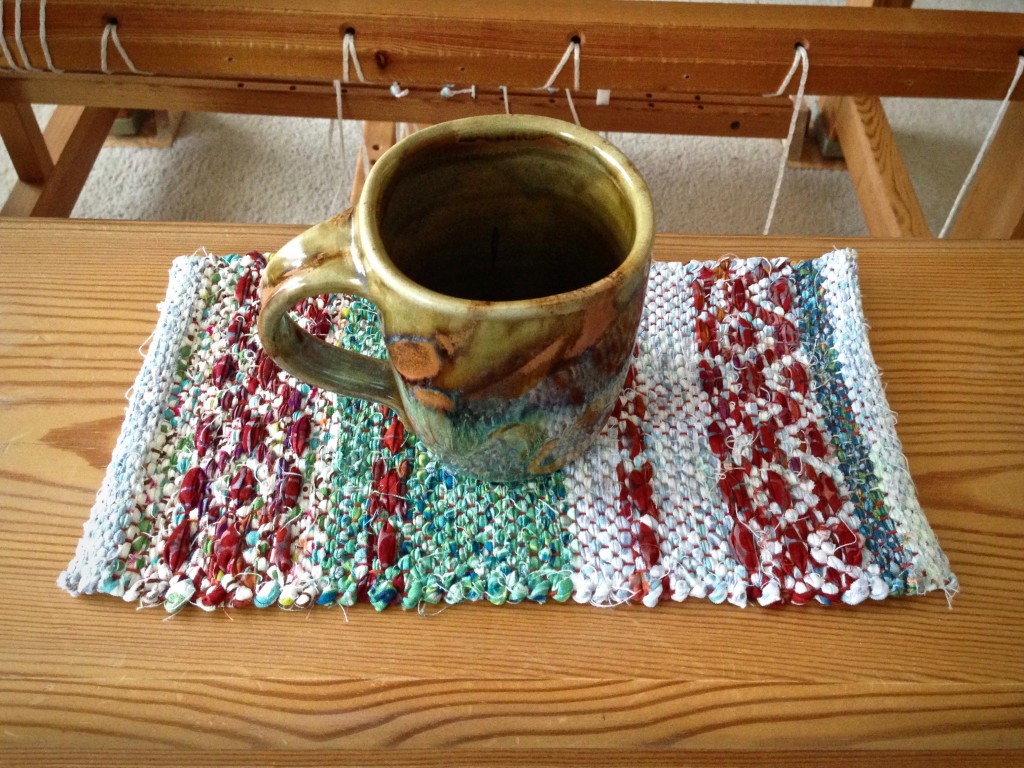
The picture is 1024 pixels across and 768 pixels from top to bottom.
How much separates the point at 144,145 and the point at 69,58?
66cm

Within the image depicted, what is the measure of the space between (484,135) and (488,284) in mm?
70

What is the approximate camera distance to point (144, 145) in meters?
1.11

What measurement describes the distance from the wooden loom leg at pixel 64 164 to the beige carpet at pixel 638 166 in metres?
0.08

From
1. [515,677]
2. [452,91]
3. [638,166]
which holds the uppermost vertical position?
[638,166]

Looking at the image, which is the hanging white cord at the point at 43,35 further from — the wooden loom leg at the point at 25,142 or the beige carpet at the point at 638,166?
the beige carpet at the point at 638,166

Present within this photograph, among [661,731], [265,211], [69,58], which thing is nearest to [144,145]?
[265,211]

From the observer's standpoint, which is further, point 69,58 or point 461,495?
point 69,58

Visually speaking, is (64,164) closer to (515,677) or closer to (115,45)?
(115,45)

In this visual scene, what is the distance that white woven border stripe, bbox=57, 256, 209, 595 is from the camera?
13.3 inches

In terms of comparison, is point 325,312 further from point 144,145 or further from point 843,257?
point 144,145

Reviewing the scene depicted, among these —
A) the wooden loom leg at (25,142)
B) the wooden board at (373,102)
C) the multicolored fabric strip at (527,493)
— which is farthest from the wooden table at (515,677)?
the wooden loom leg at (25,142)

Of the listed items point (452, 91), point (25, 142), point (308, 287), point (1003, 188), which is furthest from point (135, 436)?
point (1003, 188)

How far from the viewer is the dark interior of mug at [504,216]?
0.31 m

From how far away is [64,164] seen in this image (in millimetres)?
941
